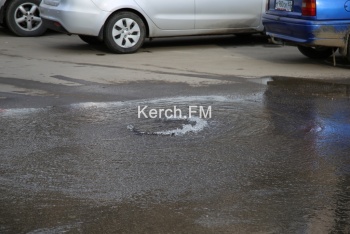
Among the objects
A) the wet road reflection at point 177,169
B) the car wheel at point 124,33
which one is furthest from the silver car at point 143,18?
the wet road reflection at point 177,169

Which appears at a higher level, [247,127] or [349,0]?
[349,0]

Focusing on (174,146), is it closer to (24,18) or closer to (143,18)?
(143,18)

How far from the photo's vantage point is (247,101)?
9.06 m

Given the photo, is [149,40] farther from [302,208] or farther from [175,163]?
[302,208]

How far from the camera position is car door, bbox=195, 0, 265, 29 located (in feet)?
44.0

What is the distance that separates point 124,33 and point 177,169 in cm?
701

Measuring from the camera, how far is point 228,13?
13.6 meters

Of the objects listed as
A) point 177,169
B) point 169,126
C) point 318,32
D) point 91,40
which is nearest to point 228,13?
point 91,40

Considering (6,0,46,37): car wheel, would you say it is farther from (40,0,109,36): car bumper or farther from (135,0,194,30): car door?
(135,0,194,30): car door

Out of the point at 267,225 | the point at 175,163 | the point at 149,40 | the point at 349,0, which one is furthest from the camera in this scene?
the point at 149,40

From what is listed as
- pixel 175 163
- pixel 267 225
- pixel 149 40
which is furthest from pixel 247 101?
pixel 149 40

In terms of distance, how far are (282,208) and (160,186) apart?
997 millimetres

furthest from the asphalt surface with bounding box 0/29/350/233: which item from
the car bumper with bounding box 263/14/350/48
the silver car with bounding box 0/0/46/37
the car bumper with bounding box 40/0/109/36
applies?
the silver car with bounding box 0/0/46/37

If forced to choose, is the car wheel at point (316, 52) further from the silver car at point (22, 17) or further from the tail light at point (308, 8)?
the silver car at point (22, 17)
